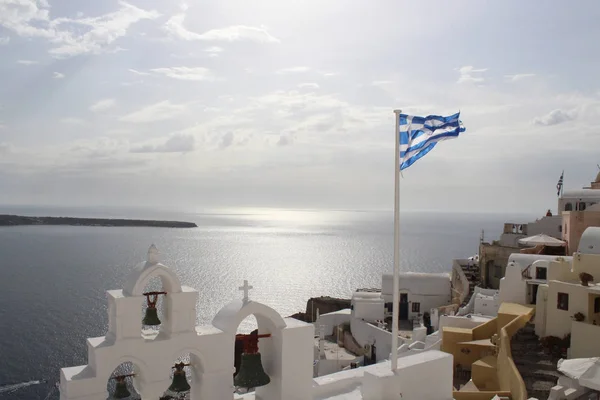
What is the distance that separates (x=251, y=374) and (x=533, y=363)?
15898 millimetres

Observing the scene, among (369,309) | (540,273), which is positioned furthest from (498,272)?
(540,273)

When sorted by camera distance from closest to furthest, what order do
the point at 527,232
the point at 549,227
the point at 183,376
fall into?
the point at 183,376 → the point at 549,227 → the point at 527,232

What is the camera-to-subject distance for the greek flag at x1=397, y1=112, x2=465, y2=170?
11.5 metres

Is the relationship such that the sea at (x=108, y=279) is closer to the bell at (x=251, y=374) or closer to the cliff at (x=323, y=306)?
the cliff at (x=323, y=306)

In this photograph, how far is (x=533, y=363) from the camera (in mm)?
20797

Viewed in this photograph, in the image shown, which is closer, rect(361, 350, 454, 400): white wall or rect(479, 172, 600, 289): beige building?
rect(361, 350, 454, 400): white wall

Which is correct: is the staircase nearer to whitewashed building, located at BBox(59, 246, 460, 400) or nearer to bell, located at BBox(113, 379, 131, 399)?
whitewashed building, located at BBox(59, 246, 460, 400)

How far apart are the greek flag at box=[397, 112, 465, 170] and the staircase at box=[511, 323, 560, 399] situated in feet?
38.7

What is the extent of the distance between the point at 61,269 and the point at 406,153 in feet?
342

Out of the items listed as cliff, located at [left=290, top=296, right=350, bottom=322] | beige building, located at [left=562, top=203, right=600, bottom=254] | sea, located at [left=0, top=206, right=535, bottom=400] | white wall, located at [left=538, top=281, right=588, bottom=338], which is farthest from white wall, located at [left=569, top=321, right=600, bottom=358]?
cliff, located at [left=290, top=296, right=350, bottom=322]

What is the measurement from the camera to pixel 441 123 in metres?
11.7

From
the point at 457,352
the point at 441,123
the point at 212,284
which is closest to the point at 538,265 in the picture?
the point at 457,352

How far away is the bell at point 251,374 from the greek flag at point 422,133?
5317 millimetres

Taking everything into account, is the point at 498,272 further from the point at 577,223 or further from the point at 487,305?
the point at 487,305
